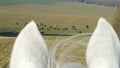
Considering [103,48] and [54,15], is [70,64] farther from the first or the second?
[54,15]

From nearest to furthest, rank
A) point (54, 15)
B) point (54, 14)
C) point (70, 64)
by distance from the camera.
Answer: point (70, 64) → point (54, 15) → point (54, 14)

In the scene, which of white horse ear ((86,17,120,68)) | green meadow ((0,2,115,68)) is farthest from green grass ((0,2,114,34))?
white horse ear ((86,17,120,68))

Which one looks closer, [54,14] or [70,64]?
[70,64]

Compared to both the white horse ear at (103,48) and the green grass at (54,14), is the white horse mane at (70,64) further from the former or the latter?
the green grass at (54,14)

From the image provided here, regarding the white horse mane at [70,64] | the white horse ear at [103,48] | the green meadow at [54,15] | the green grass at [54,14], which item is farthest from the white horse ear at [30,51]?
the green grass at [54,14]

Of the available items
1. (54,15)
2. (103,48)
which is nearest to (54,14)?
(54,15)

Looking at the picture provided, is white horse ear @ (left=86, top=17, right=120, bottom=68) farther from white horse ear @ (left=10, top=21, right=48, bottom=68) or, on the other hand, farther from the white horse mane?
white horse ear @ (left=10, top=21, right=48, bottom=68)
